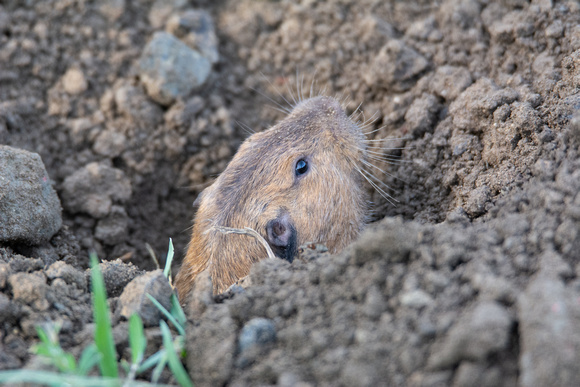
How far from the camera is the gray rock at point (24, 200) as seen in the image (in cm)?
293

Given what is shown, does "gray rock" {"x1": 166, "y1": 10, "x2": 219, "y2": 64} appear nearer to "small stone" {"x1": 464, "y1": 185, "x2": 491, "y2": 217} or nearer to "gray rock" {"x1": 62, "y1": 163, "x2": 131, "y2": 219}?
"gray rock" {"x1": 62, "y1": 163, "x2": 131, "y2": 219}

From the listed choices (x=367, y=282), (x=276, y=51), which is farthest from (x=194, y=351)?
(x=276, y=51)

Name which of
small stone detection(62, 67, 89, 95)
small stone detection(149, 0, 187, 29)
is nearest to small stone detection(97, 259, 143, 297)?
small stone detection(62, 67, 89, 95)

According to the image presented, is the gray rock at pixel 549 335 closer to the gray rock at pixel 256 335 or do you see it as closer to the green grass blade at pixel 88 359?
the gray rock at pixel 256 335

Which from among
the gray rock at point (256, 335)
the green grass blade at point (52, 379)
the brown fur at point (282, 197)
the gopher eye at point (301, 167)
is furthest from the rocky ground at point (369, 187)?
the gopher eye at point (301, 167)

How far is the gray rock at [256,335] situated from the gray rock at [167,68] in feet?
9.37

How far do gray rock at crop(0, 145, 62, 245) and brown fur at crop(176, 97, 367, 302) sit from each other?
3.15 feet

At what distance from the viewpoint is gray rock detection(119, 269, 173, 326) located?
221 centimetres

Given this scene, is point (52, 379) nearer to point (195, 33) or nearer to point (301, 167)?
point (301, 167)

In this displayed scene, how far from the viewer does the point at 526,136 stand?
2885 millimetres

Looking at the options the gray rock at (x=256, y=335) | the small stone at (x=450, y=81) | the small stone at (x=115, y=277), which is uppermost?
the small stone at (x=450, y=81)

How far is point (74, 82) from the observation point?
4285mm

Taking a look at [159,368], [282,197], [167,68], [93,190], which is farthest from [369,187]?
[159,368]

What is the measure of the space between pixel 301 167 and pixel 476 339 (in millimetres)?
2116
